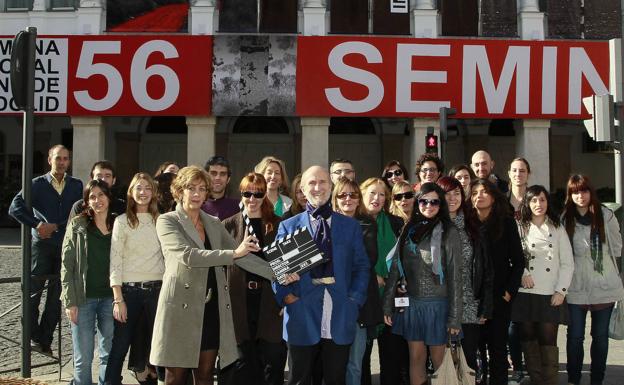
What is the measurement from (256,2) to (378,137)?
7.00 metres

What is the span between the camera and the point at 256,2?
1884 centimetres

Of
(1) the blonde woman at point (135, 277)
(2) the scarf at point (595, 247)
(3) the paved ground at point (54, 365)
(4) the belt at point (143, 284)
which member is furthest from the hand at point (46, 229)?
(2) the scarf at point (595, 247)

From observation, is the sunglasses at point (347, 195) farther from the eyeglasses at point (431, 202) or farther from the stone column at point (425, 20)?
the stone column at point (425, 20)

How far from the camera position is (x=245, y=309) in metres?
5.44

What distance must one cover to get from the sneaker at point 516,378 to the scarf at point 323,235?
2.64 metres

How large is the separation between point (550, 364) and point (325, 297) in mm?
2544

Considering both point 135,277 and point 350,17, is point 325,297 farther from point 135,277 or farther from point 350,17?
point 350,17

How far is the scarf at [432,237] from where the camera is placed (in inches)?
207

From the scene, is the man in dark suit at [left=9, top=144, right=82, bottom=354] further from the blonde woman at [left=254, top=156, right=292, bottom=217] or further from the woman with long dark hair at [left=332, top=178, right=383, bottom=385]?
the woman with long dark hair at [left=332, top=178, right=383, bottom=385]

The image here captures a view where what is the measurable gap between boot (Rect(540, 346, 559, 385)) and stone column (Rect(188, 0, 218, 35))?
14.6 meters

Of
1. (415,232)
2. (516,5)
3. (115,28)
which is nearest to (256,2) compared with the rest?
(115,28)

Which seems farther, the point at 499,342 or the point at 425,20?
the point at 425,20

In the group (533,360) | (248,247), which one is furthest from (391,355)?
(248,247)

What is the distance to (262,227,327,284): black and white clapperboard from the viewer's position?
4.63 metres
